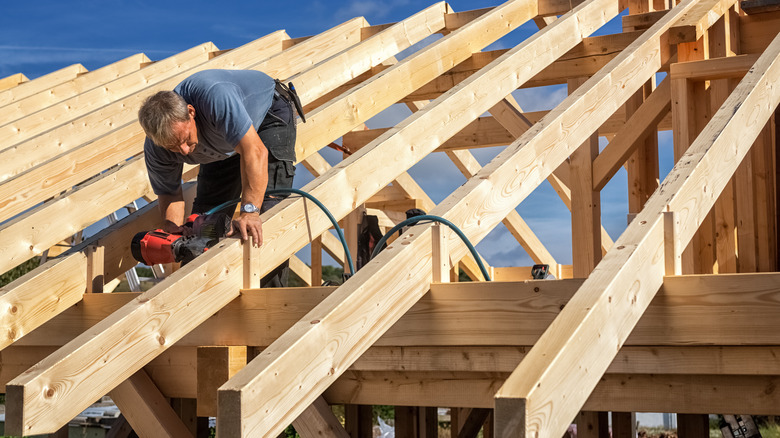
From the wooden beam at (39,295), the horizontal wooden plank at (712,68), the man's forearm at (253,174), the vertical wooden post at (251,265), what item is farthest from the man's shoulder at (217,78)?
the horizontal wooden plank at (712,68)

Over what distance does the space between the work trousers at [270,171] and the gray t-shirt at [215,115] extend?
94 millimetres

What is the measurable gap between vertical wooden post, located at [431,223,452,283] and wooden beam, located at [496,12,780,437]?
603 millimetres

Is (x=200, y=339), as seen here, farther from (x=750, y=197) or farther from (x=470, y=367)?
(x=750, y=197)

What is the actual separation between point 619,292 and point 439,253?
2.46 ft

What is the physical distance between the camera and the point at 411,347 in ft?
10.1

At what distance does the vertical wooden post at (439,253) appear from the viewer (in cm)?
277

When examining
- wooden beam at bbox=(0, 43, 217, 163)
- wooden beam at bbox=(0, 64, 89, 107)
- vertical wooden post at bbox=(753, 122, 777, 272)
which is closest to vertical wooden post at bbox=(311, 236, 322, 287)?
wooden beam at bbox=(0, 43, 217, 163)

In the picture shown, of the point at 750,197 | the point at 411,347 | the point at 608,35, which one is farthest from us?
the point at 608,35

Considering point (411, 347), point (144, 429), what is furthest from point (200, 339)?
point (411, 347)

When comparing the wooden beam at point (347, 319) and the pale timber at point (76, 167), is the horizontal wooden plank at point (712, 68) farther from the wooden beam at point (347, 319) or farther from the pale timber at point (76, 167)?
the pale timber at point (76, 167)

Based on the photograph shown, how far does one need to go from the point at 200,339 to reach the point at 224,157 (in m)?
0.80

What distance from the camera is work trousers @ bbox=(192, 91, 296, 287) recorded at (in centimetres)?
358

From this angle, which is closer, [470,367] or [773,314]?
[773,314]

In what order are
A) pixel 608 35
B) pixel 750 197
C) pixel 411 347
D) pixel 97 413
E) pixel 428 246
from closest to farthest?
pixel 428 246, pixel 411 347, pixel 750 197, pixel 608 35, pixel 97 413
